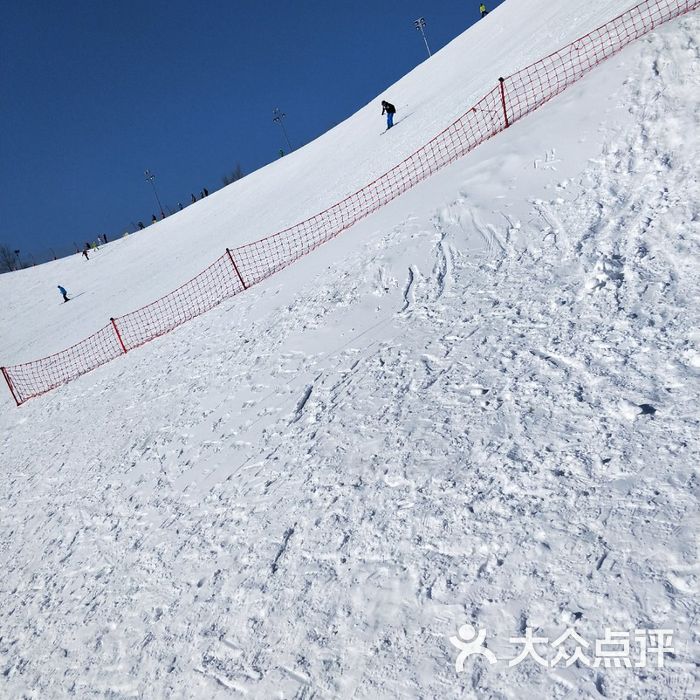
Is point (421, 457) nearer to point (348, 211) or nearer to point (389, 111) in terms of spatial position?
point (348, 211)

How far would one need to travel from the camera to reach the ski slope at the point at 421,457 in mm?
3592

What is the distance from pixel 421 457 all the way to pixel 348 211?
10.9m

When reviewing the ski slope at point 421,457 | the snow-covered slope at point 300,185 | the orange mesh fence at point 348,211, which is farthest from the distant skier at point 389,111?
the ski slope at point 421,457

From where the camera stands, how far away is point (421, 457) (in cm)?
500

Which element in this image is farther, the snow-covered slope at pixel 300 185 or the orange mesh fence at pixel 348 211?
the snow-covered slope at pixel 300 185

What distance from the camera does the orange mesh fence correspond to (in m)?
11.9

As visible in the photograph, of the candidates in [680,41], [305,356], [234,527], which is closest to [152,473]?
[234,527]

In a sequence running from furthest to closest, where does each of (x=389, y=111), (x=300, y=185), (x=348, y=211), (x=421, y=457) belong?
1. (x=300, y=185)
2. (x=389, y=111)
3. (x=348, y=211)
4. (x=421, y=457)

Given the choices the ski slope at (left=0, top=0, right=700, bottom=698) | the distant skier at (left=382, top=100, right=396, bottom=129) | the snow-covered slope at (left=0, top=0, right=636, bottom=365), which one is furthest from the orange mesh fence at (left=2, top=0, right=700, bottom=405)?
the distant skier at (left=382, top=100, right=396, bottom=129)

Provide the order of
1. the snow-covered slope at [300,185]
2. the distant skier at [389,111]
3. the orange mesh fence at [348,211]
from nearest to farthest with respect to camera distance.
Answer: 1. the orange mesh fence at [348,211]
2. the snow-covered slope at [300,185]
3. the distant skier at [389,111]

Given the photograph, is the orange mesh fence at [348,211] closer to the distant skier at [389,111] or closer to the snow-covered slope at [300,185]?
the snow-covered slope at [300,185]

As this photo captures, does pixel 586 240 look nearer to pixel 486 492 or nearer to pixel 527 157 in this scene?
pixel 527 157

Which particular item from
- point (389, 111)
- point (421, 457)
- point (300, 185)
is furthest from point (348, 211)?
point (300, 185)

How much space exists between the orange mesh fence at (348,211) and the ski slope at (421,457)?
2.46 metres
